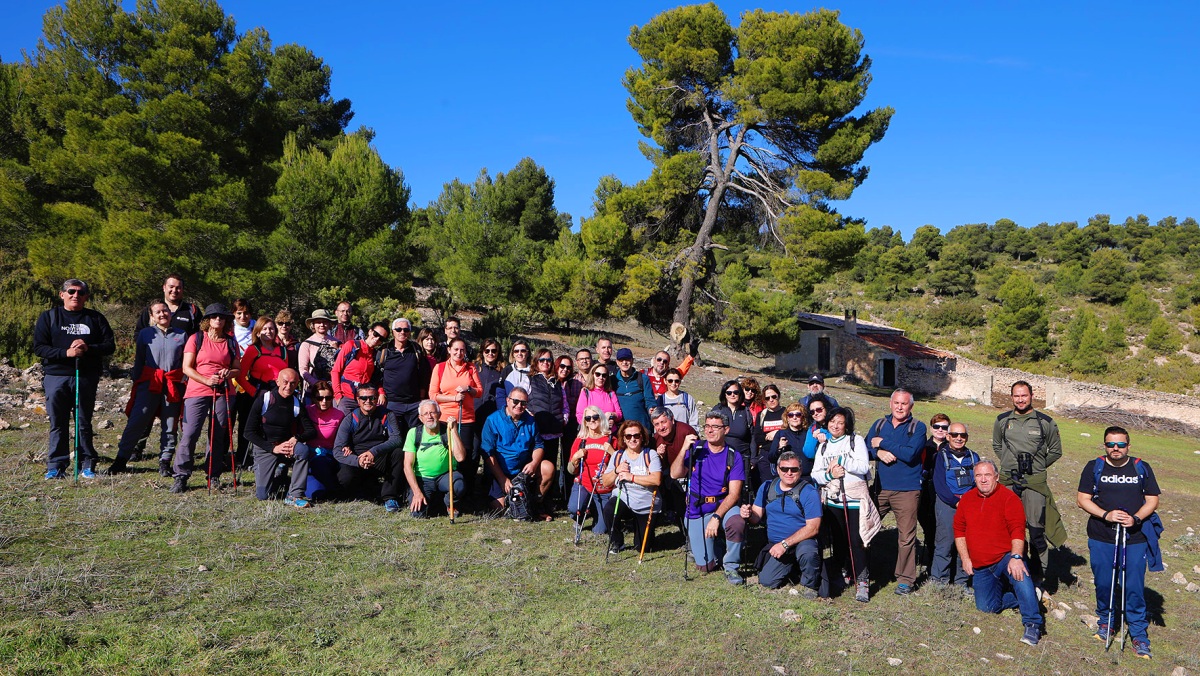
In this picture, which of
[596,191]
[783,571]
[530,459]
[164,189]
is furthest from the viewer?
[596,191]

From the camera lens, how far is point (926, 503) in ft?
21.8

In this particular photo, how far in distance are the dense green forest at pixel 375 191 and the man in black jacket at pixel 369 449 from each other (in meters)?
10.3

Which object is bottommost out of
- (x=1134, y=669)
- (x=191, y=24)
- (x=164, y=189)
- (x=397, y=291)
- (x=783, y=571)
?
(x=1134, y=669)

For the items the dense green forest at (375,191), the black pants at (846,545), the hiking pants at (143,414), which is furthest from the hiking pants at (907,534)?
the dense green forest at (375,191)

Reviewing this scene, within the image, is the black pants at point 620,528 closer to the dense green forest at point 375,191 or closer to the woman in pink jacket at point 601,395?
the woman in pink jacket at point 601,395

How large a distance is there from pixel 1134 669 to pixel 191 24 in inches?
881

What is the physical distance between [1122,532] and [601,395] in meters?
4.52

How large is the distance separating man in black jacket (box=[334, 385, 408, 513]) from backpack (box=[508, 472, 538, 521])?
1.12 m

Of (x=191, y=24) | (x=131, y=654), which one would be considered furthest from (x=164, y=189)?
(x=131, y=654)

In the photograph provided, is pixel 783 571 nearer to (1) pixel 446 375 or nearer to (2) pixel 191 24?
(1) pixel 446 375

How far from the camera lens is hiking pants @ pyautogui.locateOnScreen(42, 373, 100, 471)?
6836 mm

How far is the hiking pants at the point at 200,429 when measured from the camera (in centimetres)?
683

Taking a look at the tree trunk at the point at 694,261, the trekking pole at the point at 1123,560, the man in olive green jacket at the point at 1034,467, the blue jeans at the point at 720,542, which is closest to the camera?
the trekking pole at the point at 1123,560

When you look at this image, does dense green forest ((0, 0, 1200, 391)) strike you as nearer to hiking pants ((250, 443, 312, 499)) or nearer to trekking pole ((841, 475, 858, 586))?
hiking pants ((250, 443, 312, 499))
